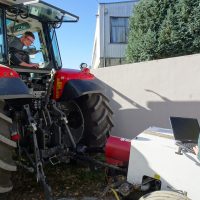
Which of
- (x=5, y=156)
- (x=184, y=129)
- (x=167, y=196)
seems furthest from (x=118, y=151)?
(x=5, y=156)

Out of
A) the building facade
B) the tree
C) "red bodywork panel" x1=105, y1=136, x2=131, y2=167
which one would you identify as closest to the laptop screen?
"red bodywork panel" x1=105, y1=136, x2=131, y2=167

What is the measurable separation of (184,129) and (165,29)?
864 centimetres

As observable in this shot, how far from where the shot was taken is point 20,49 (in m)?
4.17

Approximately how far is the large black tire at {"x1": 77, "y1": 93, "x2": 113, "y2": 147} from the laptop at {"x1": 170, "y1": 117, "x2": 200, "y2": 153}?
5.80 feet

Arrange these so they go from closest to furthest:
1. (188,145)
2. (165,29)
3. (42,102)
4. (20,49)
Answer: (188,145) → (42,102) → (20,49) → (165,29)

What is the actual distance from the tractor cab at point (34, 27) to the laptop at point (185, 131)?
215cm

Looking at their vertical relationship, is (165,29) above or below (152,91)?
above

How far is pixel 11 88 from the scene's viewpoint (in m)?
3.06

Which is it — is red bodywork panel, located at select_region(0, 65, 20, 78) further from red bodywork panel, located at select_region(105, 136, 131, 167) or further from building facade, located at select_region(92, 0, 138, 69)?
building facade, located at select_region(92, 0, 138, 69)

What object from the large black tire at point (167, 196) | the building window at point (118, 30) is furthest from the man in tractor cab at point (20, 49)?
the building window at point (118, 30)

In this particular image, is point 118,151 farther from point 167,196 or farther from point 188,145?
point 167,196

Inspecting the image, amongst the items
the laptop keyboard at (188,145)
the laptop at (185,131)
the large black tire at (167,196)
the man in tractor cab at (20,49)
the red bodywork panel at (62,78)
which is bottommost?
the large black tire at (167,196)

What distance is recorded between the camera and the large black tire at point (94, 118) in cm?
437

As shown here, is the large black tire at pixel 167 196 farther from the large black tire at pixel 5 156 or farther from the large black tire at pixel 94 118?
the large black tire at pixel 94 118
